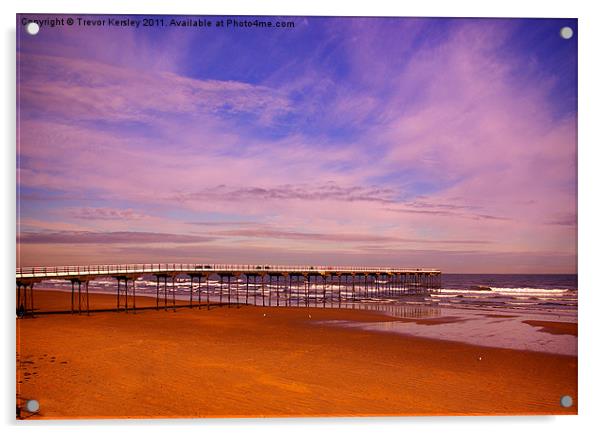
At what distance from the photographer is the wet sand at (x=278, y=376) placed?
331 inches

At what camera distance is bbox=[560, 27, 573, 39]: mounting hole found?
28.9 ft

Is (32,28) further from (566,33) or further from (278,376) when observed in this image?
(566,33)

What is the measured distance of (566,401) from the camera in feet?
28.4

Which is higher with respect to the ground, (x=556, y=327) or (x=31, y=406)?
(x=31, y=406)

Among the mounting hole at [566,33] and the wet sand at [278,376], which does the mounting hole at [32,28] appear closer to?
the wet sand at [278,376]

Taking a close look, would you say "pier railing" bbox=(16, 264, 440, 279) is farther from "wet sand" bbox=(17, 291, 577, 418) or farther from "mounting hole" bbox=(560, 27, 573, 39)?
"mounting hole" bbox=(560, 27, 573, 39)

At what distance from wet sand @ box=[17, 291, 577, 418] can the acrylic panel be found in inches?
1.9

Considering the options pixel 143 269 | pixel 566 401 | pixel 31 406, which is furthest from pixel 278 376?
pixel 143 269

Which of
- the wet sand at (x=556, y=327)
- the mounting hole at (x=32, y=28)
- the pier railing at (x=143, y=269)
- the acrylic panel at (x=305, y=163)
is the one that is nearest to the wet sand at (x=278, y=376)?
the acrylic panel at (x=305, y=163)

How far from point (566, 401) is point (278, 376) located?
517cm

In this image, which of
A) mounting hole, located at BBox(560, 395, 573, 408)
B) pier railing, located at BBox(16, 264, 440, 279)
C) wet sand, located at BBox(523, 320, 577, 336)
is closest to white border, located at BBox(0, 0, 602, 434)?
mounting hole, located at BBox(560, 395, 573, 408)
